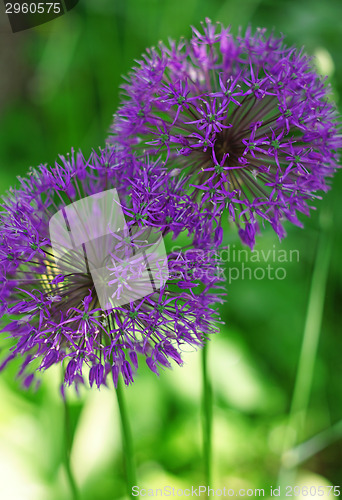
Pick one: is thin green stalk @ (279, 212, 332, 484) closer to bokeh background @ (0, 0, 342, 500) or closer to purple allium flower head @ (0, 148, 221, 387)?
bokeh background @ (0, 0, 342, 500)

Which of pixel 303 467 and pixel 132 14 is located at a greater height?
pixel 132 14

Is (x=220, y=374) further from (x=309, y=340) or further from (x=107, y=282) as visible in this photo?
(x=107, y=282)

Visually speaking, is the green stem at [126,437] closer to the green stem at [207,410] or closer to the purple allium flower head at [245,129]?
the green stem at [207,410]

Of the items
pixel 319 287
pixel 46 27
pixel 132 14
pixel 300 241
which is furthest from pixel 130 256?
pixel 46 27

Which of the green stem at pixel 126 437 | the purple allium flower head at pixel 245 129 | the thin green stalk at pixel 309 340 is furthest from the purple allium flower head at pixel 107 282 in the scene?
the thin green stalk at pixel 309 340

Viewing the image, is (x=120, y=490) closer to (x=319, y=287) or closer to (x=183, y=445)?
(x=183, y=445)
